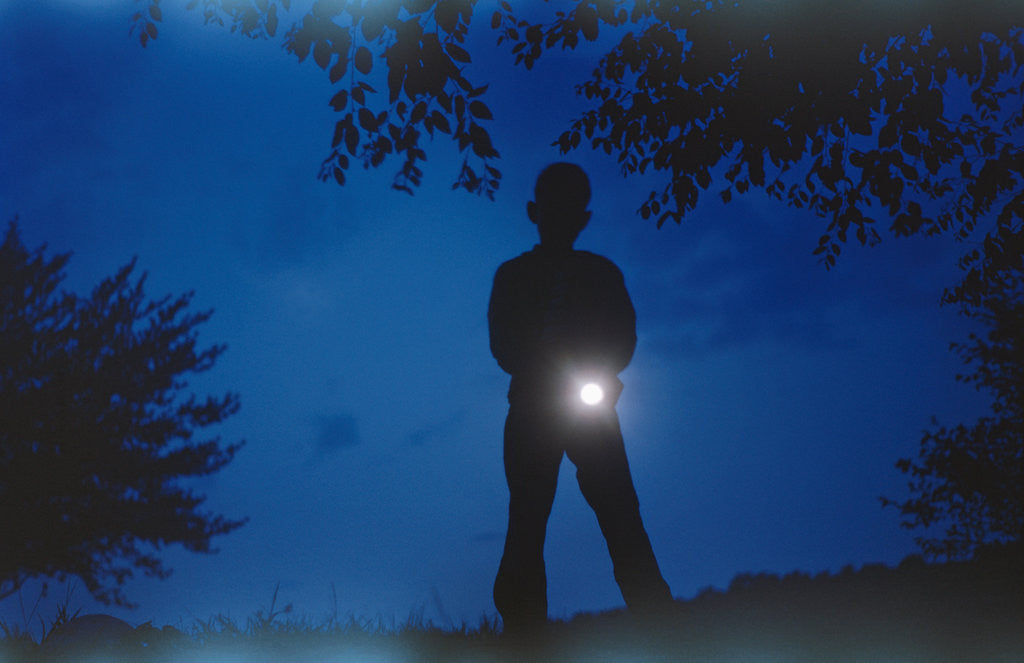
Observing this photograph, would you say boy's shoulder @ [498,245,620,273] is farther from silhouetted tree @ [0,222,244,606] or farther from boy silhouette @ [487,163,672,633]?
silhouetted tree @ [0,222,244,606]

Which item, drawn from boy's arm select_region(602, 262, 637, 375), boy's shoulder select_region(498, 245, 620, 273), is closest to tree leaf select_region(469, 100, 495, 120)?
boy's shoulder select_region(498, 245, 620, 273)

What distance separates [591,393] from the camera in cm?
408

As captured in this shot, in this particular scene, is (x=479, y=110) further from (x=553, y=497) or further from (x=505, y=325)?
(x=553, y=497)

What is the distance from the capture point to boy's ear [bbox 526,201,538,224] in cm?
440

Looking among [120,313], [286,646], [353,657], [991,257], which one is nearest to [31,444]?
[120,313]

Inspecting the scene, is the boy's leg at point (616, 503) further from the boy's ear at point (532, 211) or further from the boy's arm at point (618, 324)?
the boy's ear at point (532, 211)

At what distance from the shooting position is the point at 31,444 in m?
14.0

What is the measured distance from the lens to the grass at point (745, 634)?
12.7ft

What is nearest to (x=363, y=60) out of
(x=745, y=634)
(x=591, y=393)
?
(x=591, y=393)

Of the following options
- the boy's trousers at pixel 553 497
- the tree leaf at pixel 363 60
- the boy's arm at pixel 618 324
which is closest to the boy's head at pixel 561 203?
the boy's arm at pixel 618 324

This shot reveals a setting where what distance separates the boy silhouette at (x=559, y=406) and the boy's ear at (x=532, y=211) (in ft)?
0.30

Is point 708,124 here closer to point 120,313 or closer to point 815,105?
point 815,105

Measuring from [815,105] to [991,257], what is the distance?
232cm

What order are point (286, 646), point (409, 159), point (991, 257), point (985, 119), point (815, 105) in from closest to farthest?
1. point (286, 646)
2. point (409, 159)
3. point (815, 105)
4. point (991, 257)
5. point (985, 119)
